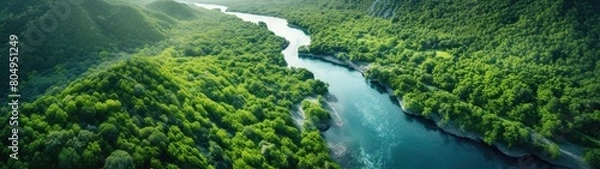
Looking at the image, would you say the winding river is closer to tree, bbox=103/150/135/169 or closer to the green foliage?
the green foliage

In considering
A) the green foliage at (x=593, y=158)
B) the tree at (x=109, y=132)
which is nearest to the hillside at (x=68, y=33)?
the tree at (x=109, y=132)

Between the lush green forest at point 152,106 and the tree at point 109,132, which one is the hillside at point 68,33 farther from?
the tree at point 109,132

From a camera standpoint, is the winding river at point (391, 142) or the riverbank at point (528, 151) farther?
the winding river at point (391, 142)

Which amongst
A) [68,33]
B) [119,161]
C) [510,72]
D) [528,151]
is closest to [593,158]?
[528,151]

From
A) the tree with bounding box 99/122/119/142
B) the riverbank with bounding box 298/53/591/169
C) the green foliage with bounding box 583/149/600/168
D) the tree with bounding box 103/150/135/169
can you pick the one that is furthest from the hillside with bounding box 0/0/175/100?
the green foliage with bounding box 583/149/600/168

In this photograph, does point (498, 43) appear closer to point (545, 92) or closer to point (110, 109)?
point (545, 92)

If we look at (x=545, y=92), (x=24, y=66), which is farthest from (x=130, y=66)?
(x=545, y=92)

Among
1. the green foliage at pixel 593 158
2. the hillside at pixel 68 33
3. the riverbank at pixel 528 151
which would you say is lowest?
the hillside at pixel 68 33
